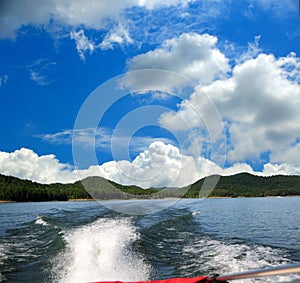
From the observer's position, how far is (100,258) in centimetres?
815

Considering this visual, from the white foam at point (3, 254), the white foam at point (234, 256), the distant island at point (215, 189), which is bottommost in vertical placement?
the white foam at point (234, 256)

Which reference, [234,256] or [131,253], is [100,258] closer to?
[131,253]

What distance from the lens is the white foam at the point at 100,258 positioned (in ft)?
22.7

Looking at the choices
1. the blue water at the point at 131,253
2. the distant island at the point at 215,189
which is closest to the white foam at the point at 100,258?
the blue water at the point at 131,253

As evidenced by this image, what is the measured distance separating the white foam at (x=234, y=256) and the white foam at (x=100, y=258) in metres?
1.50

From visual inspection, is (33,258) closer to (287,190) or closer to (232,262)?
(232,262)

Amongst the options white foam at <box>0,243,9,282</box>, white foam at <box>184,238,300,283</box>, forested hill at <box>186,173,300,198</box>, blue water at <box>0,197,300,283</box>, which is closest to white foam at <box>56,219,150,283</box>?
blue water at <box>0,197,300,283</box>

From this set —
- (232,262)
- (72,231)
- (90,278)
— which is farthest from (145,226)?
(90,278)

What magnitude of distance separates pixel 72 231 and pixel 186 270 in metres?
5.86

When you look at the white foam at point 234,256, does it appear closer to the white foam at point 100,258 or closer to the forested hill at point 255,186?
the white foam at point 100,258

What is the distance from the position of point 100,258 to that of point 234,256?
10.3 feet

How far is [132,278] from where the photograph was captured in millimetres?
6820

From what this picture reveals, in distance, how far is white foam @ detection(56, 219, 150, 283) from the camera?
6910mm

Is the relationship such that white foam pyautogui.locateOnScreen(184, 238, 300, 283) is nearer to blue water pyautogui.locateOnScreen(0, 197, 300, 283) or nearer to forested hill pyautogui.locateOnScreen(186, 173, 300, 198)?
Answer: blue water pyautogui.locateOnScreen(0, 197, 300, 283)
